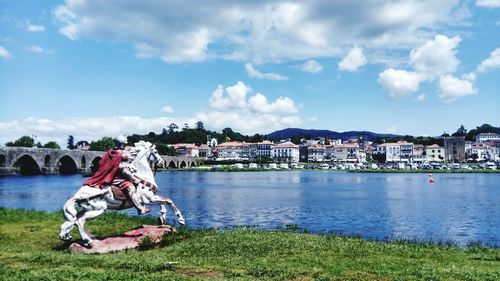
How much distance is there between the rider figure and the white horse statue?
0.21 m

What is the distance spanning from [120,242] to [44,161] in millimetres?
95516

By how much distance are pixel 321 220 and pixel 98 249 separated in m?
21.3

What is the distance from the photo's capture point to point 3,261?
45.7 ft

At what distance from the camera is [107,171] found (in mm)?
16641

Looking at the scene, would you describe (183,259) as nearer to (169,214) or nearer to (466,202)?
(169,214)

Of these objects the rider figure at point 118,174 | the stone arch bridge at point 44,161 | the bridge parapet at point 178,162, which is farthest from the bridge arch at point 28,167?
the rider figure at point 118,174

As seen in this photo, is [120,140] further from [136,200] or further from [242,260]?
[242,260]

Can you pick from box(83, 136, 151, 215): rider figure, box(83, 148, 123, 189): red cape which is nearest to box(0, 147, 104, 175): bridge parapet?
box(83, 136, 151, 215): rider figure

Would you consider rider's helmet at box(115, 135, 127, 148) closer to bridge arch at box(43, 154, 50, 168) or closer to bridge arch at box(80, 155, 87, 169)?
bridge arch at box(43, 154, 50, 168)

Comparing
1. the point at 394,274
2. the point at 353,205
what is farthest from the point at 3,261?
the point at 353,205

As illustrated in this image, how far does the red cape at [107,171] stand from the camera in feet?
54.1

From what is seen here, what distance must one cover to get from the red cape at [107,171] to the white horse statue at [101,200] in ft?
0.67

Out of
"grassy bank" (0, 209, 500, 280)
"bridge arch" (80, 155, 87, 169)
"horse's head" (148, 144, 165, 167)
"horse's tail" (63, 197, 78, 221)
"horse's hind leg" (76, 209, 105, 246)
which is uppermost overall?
"horse's head" (148, 144, 165, 167)

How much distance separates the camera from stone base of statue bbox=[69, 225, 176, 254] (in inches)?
622
